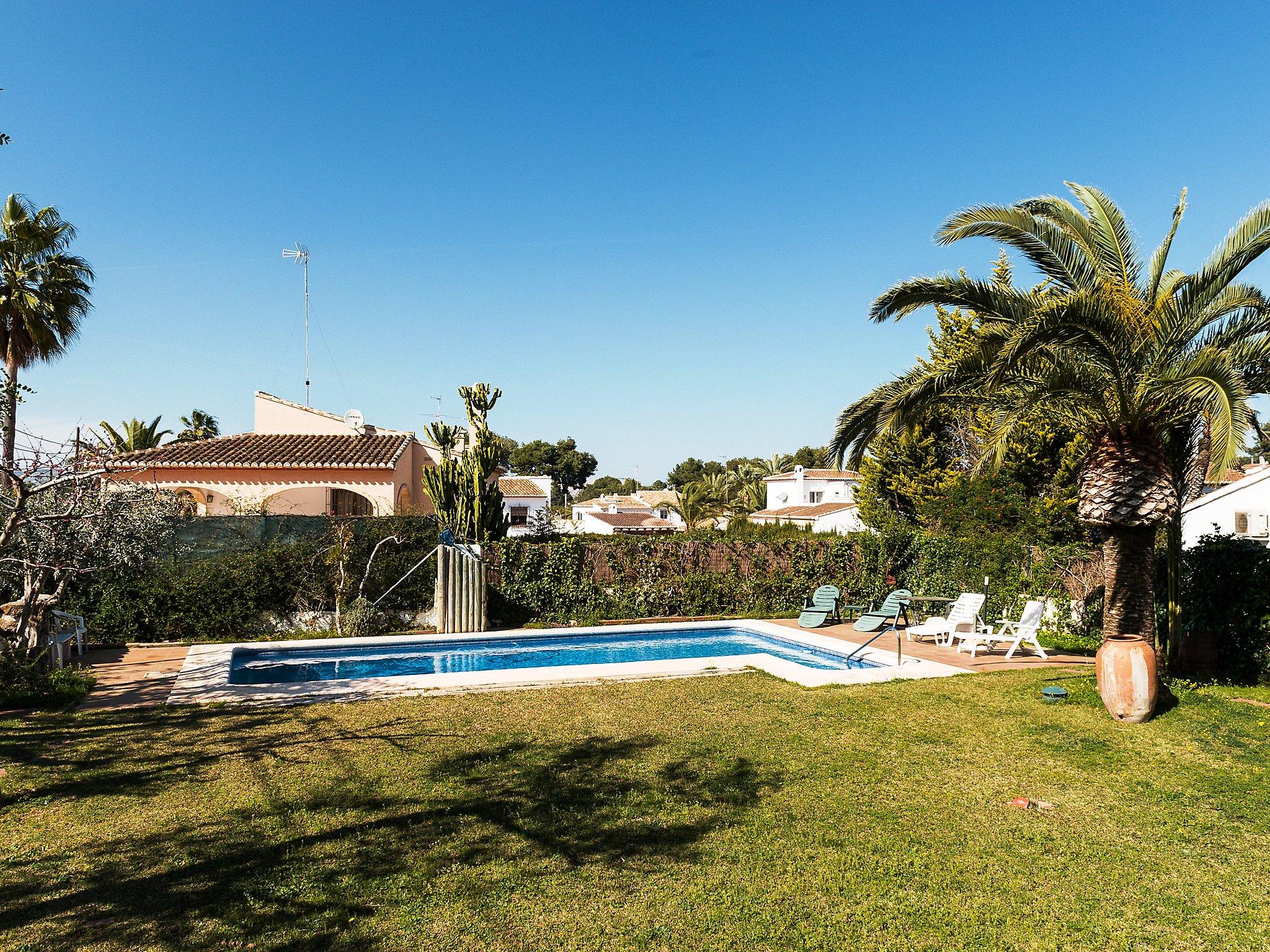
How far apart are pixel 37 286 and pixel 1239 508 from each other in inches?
1501

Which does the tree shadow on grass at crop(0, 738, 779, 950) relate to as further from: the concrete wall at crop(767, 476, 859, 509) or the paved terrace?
the concrete wall at crop(767, 476, 859, 509)

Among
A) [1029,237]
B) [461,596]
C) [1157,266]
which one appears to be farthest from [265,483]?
[1157,266]

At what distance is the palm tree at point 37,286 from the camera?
18.3m

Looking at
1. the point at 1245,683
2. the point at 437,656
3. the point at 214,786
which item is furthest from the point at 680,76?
the point at 214,786

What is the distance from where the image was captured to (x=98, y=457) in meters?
8.38

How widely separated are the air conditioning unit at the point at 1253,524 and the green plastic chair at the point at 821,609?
16.9m

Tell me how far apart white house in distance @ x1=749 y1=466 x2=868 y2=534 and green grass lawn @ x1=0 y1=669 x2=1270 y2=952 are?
40536 mm

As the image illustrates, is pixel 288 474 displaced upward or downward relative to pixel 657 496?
downward

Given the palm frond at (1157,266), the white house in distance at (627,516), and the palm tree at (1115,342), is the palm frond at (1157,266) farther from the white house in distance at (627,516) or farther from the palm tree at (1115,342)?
the white house in distance at (627,516)

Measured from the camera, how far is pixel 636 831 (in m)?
5.49

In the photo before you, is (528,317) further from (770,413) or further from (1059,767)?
(1059,767)

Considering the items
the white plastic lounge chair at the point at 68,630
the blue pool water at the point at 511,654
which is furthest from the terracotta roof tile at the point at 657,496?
the white plastic lounge chair at the point at 68,630

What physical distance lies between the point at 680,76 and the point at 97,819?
62.5ft

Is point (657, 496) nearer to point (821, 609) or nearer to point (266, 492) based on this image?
point (266, 492)
